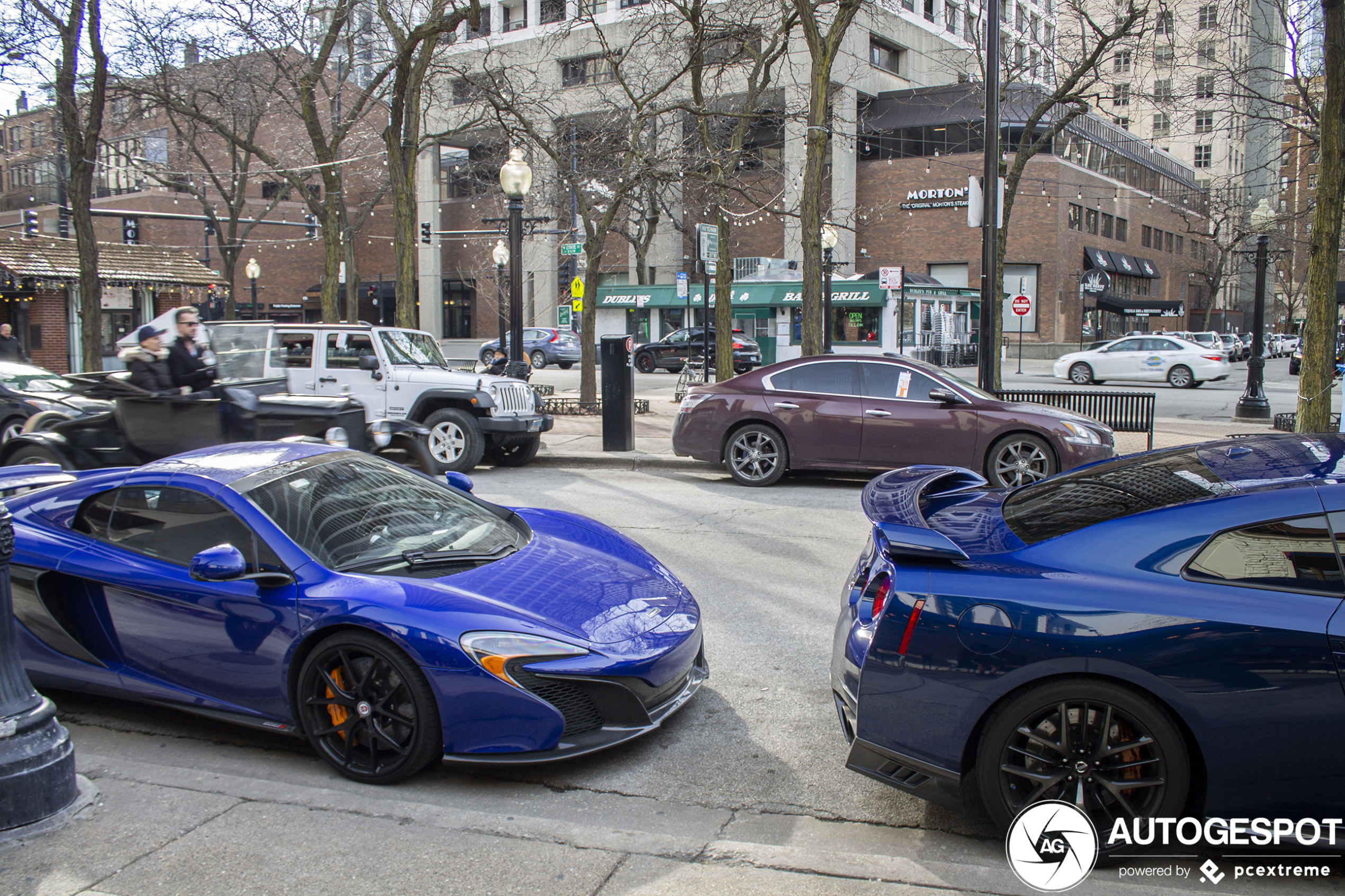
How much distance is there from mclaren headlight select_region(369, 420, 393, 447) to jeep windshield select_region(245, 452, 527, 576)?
12.9ft

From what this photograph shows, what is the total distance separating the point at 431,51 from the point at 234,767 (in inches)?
591

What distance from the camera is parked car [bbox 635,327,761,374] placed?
116 feet

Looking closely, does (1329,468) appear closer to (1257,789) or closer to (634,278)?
(1257,789)

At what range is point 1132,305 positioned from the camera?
52.7 metres

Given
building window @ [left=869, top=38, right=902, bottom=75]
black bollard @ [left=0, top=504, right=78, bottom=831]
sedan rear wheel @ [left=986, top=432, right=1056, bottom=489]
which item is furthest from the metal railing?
building window @ [left=869, top=38, right=902, bottom=75]

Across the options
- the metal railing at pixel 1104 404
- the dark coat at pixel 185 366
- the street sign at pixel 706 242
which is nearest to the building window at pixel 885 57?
the street sign at pixel 706 242

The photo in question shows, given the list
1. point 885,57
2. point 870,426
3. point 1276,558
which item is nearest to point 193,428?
point 870,426

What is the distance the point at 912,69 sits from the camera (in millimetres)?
52625

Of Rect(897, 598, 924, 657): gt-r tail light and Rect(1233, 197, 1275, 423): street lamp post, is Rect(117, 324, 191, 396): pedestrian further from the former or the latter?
Rect(1233, 197, 1275, 423): street lamp post

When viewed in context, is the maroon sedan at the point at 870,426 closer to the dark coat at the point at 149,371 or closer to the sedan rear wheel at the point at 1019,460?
the sedan rear wheel at the point at 1019,460

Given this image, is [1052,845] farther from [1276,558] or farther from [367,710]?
[367,710]

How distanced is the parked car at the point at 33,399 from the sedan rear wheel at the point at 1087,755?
9880 millimetres

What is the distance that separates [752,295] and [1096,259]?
2300 centimetres

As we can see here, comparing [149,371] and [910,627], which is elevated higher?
[149,371]
